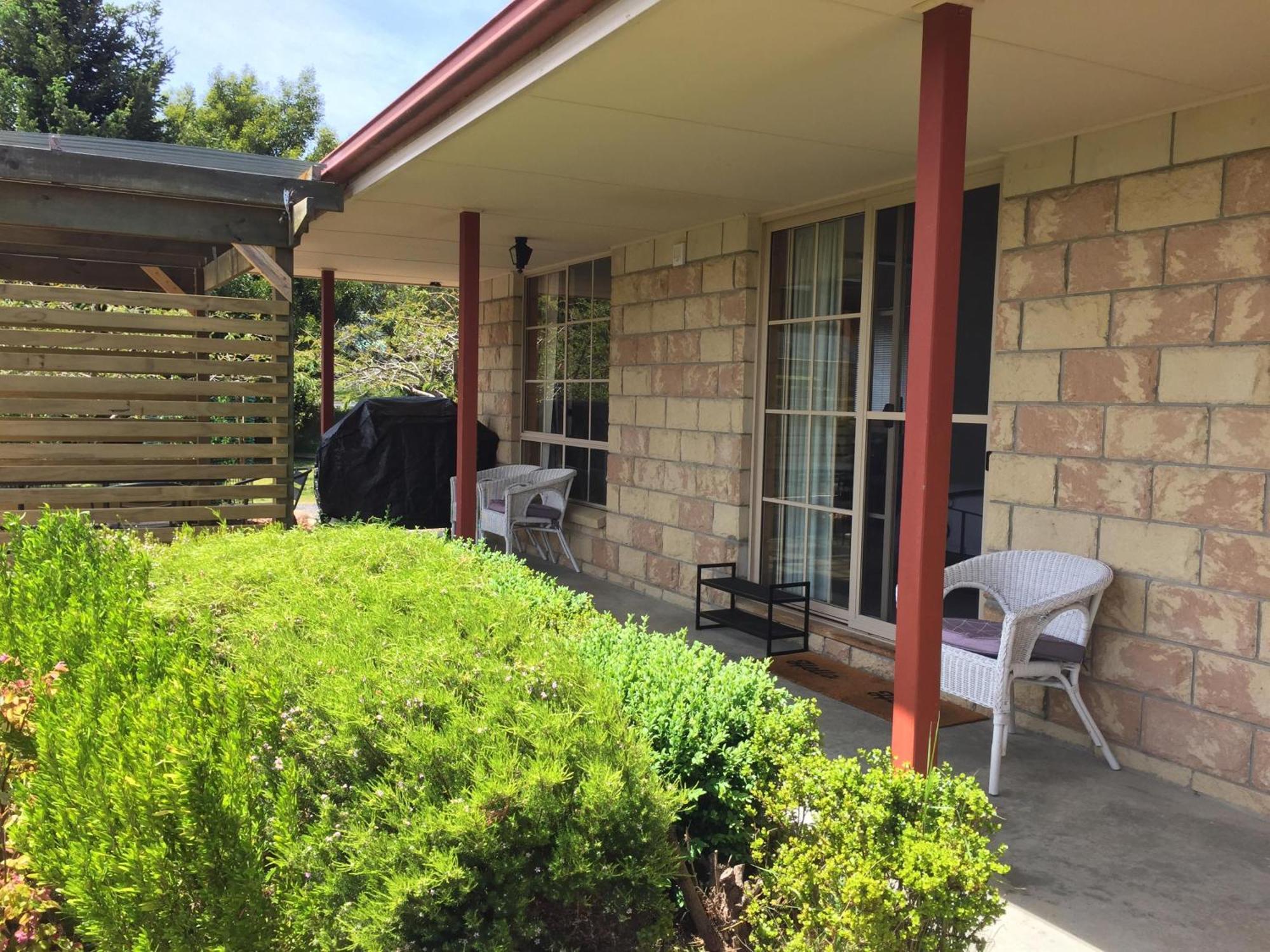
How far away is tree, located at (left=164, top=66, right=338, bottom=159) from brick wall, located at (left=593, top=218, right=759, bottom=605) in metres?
20.6

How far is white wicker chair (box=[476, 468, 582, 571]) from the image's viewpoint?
756 cm

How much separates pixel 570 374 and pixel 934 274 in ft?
19.3

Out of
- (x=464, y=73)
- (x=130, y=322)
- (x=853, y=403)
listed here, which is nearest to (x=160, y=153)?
(x=130, y=322)

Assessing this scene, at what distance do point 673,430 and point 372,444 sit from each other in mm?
3480

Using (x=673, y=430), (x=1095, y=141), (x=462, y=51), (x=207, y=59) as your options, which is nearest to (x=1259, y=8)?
(x=1095, y=141)

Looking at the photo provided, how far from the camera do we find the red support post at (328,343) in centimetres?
986

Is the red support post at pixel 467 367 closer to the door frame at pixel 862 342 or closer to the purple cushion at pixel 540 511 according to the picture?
the purple cushion at pixel 540 511

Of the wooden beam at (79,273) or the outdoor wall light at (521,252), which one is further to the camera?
the wooden beam at (79,273)

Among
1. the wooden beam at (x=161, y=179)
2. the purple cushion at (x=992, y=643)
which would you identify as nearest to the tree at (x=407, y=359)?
the wooden beam at (x=161, y=179)

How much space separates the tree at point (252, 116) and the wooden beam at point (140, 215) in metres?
20.8

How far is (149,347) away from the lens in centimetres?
559

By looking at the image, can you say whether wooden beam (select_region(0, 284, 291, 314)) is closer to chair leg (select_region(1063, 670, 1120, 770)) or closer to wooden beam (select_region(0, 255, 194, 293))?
wooden beam (select_region(0, 255, 194, 293))

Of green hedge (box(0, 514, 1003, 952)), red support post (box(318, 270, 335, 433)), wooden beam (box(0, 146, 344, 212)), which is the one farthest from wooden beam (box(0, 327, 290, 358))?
red support post (box(318, 270, 335, 433))

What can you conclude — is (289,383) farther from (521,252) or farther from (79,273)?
(79,273)
